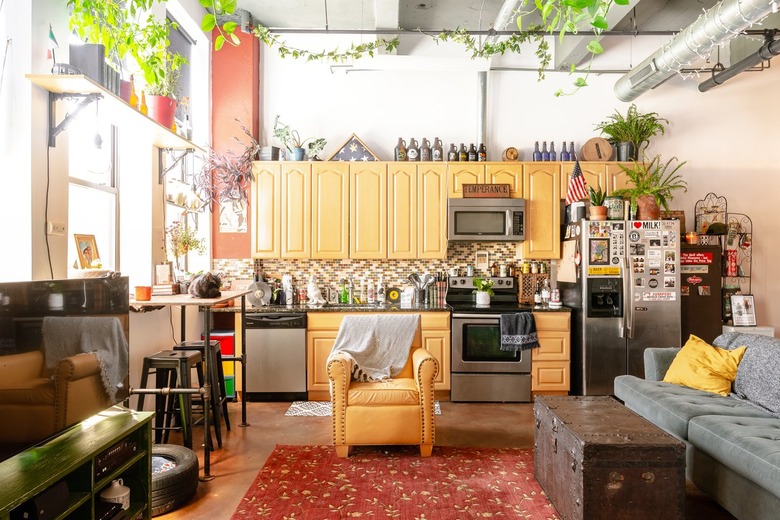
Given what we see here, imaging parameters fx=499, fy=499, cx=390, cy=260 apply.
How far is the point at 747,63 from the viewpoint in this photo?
15.1 feet

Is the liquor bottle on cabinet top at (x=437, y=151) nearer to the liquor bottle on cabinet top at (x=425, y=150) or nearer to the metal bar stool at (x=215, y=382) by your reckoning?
the liquor bottle on cabinet top at (x=425, y=150)

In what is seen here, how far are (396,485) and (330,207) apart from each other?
9.72 ft

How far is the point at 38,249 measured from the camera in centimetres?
260

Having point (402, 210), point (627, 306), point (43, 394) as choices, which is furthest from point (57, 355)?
point (627, 306)

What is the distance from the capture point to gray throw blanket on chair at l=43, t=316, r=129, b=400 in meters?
2.01

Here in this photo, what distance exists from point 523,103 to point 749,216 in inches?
108

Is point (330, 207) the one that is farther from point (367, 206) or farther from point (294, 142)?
point (294, 142)

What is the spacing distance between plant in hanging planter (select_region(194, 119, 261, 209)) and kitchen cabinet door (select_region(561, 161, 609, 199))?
324 cm

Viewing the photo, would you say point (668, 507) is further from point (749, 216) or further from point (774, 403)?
point (749, 216)

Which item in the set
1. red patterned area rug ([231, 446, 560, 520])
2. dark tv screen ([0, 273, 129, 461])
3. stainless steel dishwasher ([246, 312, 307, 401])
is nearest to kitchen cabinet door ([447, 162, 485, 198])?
stainless steel dishwasher ([246, 312, 307, 401])

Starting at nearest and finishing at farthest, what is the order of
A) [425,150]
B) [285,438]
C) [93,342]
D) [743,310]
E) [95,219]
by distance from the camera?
[93,342]
[95,219]
[285,438]
[743,310]
[425,150]

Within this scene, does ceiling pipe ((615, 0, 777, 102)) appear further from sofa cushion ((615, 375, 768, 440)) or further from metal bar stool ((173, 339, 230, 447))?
metal bar stool ((173, 339, 230, 447))

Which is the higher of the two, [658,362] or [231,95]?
[231,95]

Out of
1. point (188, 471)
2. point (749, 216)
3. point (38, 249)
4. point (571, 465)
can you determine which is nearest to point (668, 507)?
point (571, 465)
